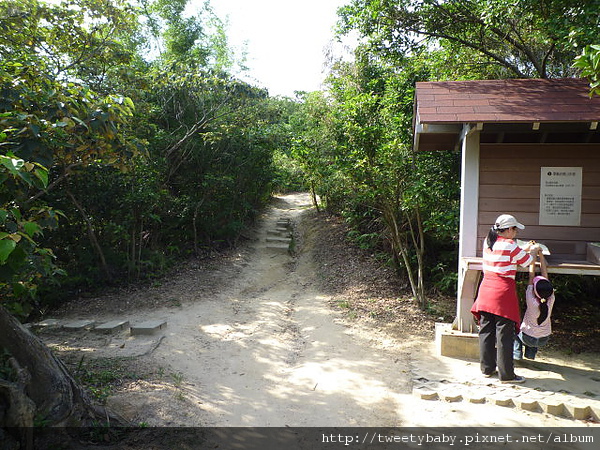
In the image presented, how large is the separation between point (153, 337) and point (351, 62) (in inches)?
374

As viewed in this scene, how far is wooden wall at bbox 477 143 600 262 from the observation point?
5363mm

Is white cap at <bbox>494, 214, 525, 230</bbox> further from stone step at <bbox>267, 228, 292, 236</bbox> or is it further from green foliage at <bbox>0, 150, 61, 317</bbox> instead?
stone step at <bbox>267, 228, 292, 236</bbox>

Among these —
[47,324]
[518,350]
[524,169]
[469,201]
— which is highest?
[524,169]

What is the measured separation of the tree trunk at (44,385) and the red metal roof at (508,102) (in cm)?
447

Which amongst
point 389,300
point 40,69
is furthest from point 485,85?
point 40,69

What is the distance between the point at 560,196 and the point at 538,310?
1503 millimetres

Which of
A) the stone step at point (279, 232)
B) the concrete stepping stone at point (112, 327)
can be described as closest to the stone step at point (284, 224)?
the stone step at point (279, 232)

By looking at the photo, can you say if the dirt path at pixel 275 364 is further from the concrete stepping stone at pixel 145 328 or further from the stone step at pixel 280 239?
the stone step at pixel 280 239

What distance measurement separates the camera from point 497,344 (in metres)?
4.93

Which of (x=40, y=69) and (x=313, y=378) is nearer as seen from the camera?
(x=313, y=378)

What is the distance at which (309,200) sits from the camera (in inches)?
747

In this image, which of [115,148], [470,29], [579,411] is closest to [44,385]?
[115,148]

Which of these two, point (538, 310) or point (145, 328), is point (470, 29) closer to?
point (538, 310)

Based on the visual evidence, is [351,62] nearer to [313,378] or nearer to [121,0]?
[121,0]
